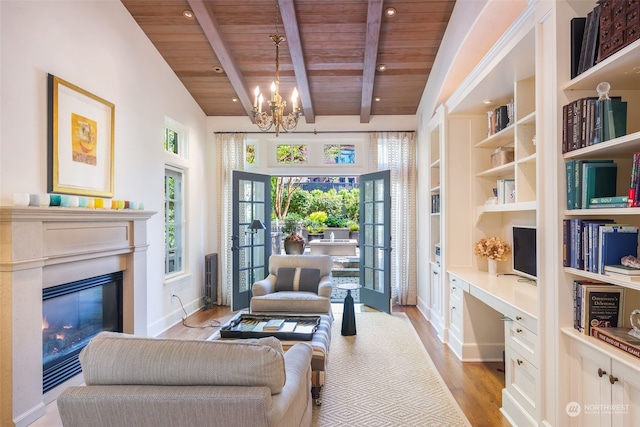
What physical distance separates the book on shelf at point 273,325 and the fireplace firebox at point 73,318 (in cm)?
165

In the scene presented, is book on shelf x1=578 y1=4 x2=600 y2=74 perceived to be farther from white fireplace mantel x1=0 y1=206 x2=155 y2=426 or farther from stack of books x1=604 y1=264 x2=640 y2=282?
white fireplace mantel x1=0 y1=206 x2=155 y2=426

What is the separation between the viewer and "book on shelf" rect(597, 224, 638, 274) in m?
1.67

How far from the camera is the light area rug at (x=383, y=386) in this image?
8.18 ft

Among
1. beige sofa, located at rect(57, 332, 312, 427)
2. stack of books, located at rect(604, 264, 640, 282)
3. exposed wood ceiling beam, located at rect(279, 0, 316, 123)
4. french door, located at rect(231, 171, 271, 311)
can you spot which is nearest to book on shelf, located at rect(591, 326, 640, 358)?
stack of books, located at rect(604, 264, 640, 282)

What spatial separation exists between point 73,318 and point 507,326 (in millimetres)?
3594

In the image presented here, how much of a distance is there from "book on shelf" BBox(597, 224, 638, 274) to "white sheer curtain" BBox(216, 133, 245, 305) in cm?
489

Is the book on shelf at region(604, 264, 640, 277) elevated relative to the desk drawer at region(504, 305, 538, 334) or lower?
elevated

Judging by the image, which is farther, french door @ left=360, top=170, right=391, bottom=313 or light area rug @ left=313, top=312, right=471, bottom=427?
french door @ left=360, top=170, right=391, bottom=313

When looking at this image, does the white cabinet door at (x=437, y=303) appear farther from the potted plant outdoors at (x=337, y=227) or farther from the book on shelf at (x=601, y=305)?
the potted plant outdoors at (x=337, y=227)

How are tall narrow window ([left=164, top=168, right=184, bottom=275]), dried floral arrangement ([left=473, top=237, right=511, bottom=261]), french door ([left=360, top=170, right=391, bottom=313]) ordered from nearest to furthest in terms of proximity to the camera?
dried floral arrangement ([left=473, top=237, right=511, bottom=261]) < tall narrow window ([left=164, top=168, right=184, bottom=275]) < french door ([left=360, top=170, right=391, bottom=313])

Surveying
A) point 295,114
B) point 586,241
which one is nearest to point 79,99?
point 295,114

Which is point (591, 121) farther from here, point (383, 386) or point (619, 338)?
point (383, 386)

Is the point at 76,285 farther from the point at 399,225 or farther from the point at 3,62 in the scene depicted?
the point at 399,225

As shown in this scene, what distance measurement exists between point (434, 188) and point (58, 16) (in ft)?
13.6
